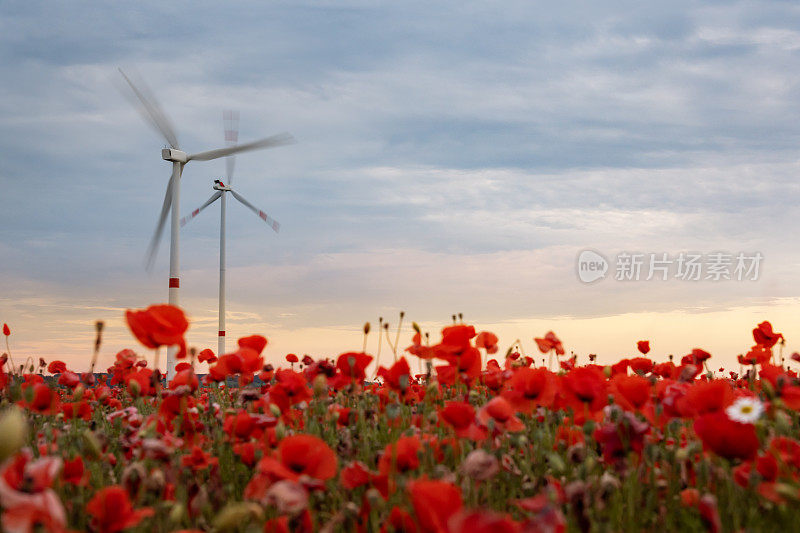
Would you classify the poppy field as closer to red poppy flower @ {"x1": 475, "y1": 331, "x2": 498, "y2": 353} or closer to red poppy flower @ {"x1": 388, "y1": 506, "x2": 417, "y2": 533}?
red poppy flower @ {"x1": 388, "y1": 506, "x2": 417, "y2": 533}

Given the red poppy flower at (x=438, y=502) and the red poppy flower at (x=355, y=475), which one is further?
the red poppy flower at (x=355, y=475)

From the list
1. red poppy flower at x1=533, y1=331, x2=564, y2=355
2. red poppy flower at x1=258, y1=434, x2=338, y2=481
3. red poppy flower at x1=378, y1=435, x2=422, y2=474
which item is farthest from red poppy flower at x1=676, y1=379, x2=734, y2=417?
red poppy flower at x1=533, y1=331, x2=564, y2=355

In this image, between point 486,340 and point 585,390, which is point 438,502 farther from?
point 486,340

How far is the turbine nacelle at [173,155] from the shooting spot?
83.1 feet

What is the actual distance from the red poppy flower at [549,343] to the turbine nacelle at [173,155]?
2224 cm

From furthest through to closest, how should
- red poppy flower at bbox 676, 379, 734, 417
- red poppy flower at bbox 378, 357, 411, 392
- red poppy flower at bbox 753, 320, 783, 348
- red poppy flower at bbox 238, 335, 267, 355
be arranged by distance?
1. red poppy flower at bbox 753, 320, 783, 348
2. red poppy flower at bbox 238, 335, 267, 355
3. red poppy flower at bbox 378, 357, 411, 392
4. red poppy flower at bbox 676, 379, 734, 417

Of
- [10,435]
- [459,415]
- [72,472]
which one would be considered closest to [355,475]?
[459,415]

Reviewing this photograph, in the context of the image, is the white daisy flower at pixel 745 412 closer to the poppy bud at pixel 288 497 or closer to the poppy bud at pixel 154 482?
the poppy bud at pixel 288 497

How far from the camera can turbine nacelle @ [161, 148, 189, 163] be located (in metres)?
25.3

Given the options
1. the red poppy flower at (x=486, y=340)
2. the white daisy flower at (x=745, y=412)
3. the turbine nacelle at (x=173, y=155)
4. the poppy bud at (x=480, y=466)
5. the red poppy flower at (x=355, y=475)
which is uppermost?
the turbine nacelle at (x=173, y=155)

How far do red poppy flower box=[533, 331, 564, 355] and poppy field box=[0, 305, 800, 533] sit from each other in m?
0.89

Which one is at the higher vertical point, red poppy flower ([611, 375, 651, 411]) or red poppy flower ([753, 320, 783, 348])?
red poppy flower ([753, 320, 783, 348])

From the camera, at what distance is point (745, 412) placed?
2.92 metres

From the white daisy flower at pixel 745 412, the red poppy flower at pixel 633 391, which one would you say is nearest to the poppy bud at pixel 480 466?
the white daisy flower at pixel 745 412
